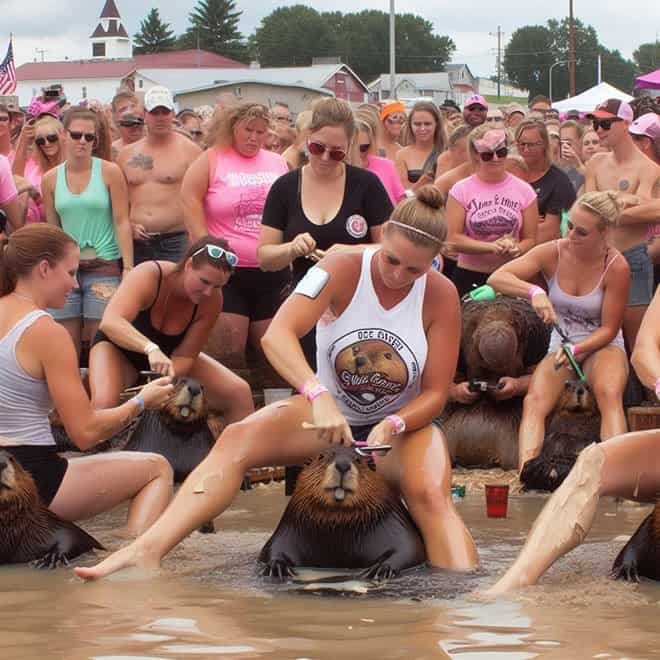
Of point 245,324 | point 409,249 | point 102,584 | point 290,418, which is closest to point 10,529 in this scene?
point 102,584

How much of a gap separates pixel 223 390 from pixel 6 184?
6.83 ft

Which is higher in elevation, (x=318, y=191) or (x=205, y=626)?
(x=318, y=191)

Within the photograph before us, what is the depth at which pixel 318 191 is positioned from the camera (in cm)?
889

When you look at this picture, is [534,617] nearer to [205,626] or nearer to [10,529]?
[205,626]

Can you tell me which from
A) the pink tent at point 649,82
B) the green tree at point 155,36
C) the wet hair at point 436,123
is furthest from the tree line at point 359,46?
the wet hair at point 436,123

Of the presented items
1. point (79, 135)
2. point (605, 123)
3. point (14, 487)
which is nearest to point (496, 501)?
point (14, 487)

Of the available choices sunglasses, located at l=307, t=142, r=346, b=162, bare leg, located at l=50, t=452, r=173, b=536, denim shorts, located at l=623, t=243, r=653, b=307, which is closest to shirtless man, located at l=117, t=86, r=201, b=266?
sunglasses, located at l=307, t=142, r=346, b=162

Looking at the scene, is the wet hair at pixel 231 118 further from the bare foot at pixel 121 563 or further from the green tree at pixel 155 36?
the green tree at pixel 155 36

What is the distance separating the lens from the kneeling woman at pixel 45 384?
22.3ft

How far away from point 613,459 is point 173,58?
114 meters

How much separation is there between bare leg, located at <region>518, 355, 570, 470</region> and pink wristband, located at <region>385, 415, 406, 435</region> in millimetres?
2638

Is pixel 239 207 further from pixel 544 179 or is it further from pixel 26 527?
pixel 26 527

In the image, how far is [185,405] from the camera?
8.54 meters

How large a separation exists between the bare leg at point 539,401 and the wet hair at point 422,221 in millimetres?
2832
